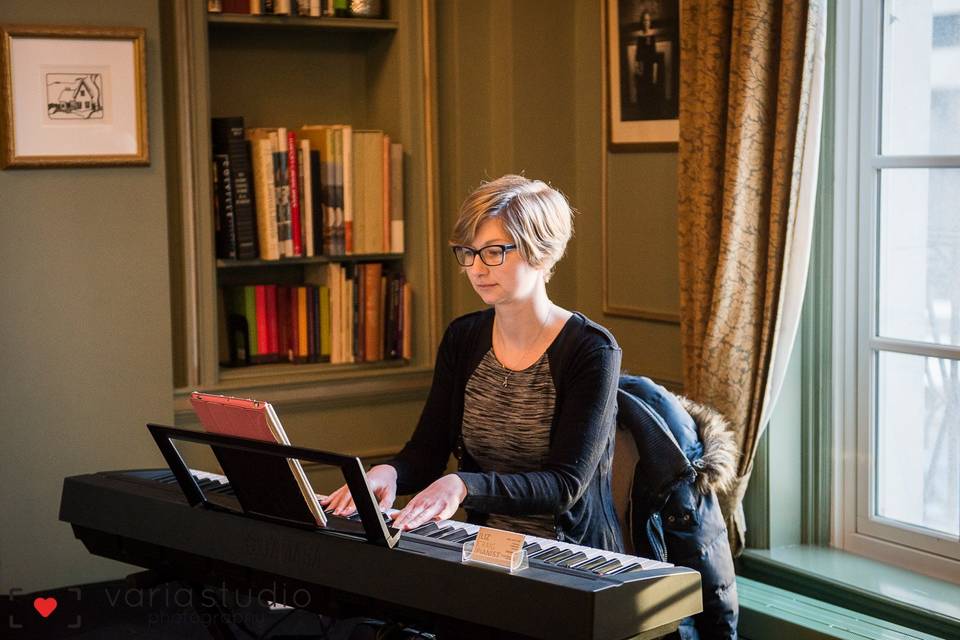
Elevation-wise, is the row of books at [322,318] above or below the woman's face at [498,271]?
below

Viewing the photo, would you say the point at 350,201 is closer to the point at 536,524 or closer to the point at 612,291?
the point at 612,291

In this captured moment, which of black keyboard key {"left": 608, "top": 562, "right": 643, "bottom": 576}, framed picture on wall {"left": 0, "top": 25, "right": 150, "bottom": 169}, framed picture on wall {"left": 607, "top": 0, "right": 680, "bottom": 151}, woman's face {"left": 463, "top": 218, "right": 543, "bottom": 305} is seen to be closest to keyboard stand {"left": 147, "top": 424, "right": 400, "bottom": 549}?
black keyboard key {"left": 608, "top": 562, "right": 643, "bottom": 576}

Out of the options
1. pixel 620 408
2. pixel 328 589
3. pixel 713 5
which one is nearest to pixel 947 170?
pixel 713 5

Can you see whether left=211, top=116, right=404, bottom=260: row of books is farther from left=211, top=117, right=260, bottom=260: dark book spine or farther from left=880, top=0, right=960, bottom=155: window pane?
left=880, top=0, right=960, bottom=155: window pane

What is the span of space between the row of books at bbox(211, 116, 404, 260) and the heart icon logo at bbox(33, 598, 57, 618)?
110 cm

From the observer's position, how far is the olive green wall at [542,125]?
3529mm

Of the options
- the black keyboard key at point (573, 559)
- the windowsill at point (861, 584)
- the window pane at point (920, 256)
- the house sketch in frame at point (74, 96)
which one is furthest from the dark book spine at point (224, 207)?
the black keyboard key at point (573, 559)

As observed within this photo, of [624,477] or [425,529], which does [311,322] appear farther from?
[425,529]

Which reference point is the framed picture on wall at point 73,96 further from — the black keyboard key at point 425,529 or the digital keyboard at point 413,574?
the black keyboard key at point 425,529

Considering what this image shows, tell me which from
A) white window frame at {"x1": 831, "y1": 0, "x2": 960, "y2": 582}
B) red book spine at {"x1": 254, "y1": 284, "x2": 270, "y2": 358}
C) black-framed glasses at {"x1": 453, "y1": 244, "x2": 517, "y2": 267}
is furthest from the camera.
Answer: red book spine at {"x1": 254, "y1": 284, "x2": 270, "y2": 358}

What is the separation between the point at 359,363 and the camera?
373cm

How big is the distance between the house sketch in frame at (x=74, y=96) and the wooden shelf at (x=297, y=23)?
1.36 feet

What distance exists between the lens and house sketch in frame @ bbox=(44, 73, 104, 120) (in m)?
3.13

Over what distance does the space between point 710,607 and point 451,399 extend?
2.19 feet
